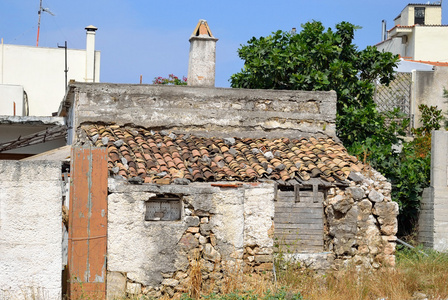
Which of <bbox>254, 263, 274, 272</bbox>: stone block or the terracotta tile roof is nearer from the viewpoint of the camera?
<bbox>254, 263, 274, 272</bbox>: stone block

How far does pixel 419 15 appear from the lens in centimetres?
3125

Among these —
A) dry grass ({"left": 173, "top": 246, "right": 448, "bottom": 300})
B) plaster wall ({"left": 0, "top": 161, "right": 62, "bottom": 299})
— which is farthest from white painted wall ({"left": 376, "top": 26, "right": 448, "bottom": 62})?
plaster wall ({"left": 0, "top": 161, "right": 62, "bottom": 299})

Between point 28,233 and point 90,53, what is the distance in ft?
66.3

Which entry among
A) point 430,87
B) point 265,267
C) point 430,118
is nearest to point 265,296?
point 265,267

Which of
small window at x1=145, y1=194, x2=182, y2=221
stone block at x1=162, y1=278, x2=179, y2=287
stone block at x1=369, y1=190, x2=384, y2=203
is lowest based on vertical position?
stone block at x1=162, y1=278, x2=179, y2=287

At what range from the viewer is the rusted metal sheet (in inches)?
384

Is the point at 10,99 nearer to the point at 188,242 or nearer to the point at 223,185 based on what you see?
the point at 223,185

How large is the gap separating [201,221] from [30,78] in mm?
19282

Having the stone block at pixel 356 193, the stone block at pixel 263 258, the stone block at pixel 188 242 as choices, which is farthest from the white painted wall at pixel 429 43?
the stone block at pixel 188 242

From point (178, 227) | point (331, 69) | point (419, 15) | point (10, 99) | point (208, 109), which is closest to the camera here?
point (178, 227)

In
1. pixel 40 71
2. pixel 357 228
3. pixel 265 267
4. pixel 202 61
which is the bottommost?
pixel 265 267

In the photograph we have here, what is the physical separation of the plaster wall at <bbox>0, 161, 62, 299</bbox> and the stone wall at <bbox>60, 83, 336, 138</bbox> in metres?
5.00

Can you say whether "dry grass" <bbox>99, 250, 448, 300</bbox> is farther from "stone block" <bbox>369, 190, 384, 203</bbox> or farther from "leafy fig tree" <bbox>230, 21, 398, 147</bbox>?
"leafy fig tree" <bbox>230, 21, 398, 147</bbox>

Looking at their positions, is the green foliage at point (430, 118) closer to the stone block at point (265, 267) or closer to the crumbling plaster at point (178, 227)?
the stone block at point (265, 267)
